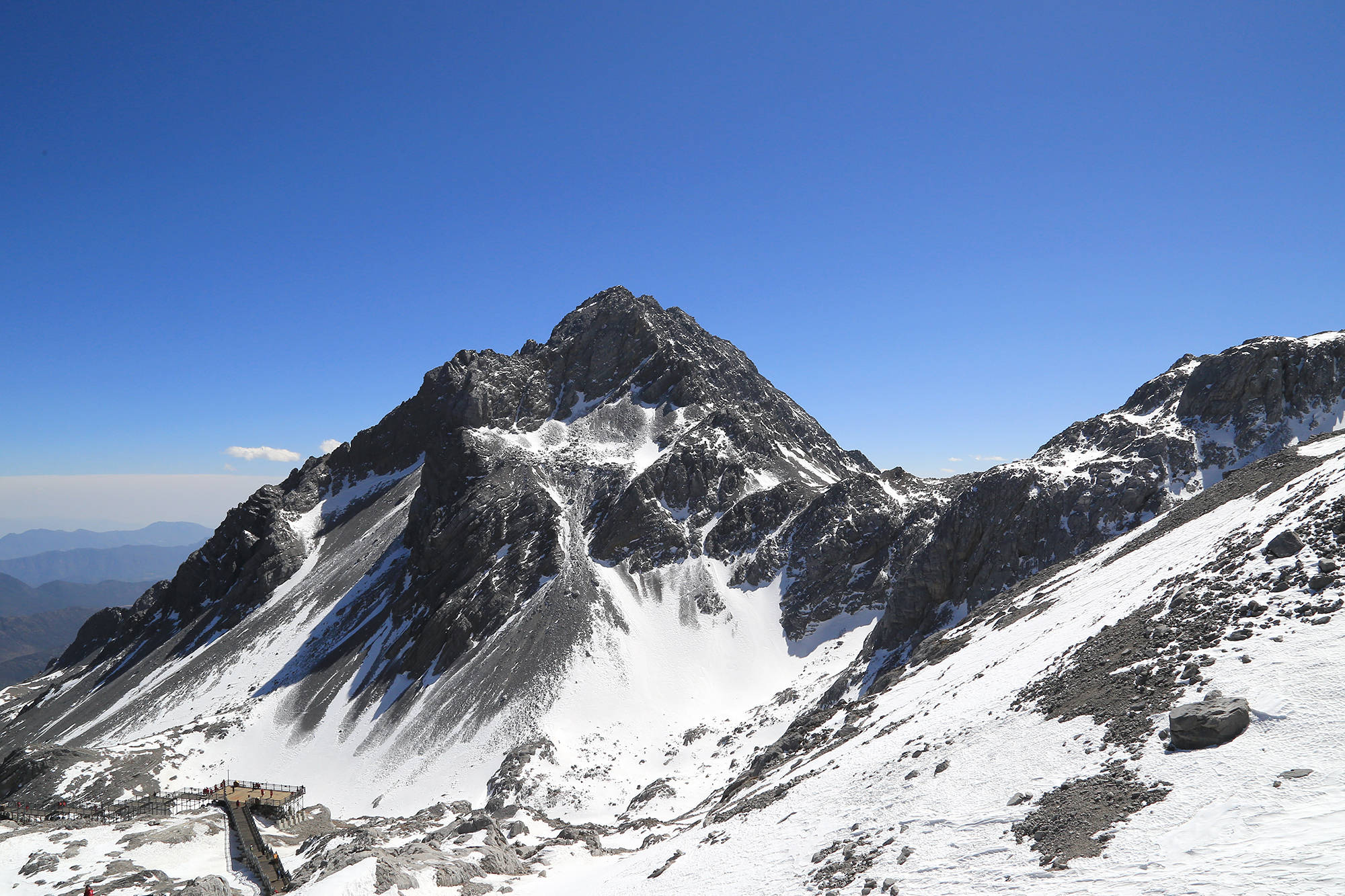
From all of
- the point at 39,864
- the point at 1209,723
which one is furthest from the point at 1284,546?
the point at 39,864

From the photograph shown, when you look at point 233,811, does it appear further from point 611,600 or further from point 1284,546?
point 1284,546

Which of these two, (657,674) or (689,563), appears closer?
(657,674)

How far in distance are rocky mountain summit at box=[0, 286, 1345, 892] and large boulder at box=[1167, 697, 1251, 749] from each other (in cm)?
118

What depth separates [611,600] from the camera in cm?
7738

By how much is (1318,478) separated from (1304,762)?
16.1 metres

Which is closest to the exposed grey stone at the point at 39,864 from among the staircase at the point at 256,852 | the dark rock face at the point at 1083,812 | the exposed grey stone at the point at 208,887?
A: the staircase at the point at 256,852

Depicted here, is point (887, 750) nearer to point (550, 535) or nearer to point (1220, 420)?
point (1220, 420)

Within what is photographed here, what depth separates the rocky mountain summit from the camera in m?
38.6

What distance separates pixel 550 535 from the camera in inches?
3339

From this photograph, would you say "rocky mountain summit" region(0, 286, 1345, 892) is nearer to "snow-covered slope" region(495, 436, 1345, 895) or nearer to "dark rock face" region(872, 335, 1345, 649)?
"dark rock face" region(872, 335, 1345, 649)

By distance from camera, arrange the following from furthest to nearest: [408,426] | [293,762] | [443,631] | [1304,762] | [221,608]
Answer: [408,426], [221,608], [443,631], [293,762], [1304,762]

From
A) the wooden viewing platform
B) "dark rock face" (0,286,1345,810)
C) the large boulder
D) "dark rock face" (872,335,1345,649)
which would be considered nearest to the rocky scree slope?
"dark rock face" (0,286,1345,810)

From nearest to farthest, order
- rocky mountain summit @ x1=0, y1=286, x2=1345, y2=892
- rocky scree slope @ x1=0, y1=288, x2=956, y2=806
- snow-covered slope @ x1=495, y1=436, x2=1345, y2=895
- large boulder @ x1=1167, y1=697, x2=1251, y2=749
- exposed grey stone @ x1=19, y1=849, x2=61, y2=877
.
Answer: snow-covered slope @ x1=495, y1=436, x2=1345, y2=895, large boulder @ x1=1167, y1=697, x2=1251, y2=749, exposed grey stone @ x1=19, y1=849, x2=61, y2=877, rocky mountain summit @ x1=0, y1=286, x2=1345, y2=892, rocky scree slope @ x1=0, y1=288, x2=956, y2=806

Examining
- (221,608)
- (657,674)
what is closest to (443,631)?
(657,674)
